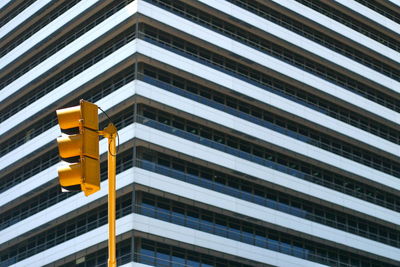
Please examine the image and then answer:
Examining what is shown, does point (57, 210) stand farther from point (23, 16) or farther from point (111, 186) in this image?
point (111, 186)

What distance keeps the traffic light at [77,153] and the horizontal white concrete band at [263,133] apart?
52.5 m

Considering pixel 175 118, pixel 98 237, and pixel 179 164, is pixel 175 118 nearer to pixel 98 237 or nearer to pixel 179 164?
pixel 179 164

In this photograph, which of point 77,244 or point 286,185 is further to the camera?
point 286,185

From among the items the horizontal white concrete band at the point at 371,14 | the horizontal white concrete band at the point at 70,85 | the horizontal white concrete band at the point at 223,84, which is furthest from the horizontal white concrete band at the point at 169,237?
the horizontal white concrete band at the point at 371,14

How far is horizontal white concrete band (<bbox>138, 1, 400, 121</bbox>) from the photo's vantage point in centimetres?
6800

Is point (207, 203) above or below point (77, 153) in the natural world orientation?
above

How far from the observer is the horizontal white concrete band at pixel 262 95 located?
218 ft

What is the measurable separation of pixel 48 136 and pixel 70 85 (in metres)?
4.68

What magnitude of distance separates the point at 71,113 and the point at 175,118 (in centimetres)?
5477

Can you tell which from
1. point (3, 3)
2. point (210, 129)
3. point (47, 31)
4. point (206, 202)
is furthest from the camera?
point (3, 3)

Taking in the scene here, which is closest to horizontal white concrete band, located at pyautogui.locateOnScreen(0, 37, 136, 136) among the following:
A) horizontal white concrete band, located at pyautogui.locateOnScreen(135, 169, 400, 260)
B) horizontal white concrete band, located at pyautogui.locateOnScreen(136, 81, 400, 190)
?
horizontal white concrete band, located at pyautogui.locateOnScreen(136, 81, 400, 190)

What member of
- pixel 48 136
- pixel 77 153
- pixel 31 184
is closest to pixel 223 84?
pixel 48 136

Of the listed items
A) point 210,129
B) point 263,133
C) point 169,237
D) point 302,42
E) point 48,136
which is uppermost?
point 302,42

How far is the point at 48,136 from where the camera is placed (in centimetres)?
7275
